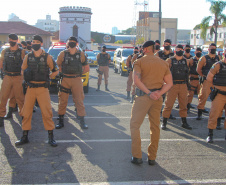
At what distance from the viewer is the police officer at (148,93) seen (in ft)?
15.4

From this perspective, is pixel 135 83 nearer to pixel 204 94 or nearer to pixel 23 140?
pixel 23 140

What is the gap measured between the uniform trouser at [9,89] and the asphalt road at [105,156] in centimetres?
Result: 54

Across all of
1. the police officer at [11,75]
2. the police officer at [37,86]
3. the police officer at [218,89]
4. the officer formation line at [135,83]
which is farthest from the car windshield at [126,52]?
the police officer at [37,86]

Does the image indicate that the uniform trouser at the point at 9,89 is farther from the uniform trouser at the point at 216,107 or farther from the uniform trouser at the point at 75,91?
the uniform trouser at the point at 216,107

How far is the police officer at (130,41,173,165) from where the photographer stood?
4703 mm

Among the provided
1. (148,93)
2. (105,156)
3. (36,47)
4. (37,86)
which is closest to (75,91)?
(37,86)

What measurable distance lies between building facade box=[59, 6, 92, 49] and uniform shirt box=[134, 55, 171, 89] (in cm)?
4988

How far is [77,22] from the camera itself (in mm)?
54000

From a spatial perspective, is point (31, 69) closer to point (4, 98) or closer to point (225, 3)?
point (4, 98)

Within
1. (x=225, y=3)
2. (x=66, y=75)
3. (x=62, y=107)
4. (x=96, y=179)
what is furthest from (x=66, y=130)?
(x=225, y=3)

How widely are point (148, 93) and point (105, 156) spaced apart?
143 cm

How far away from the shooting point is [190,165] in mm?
4879

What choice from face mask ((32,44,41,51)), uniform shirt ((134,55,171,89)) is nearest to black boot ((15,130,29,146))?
face mask ((32,44,41,51))

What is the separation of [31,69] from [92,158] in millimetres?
2088
